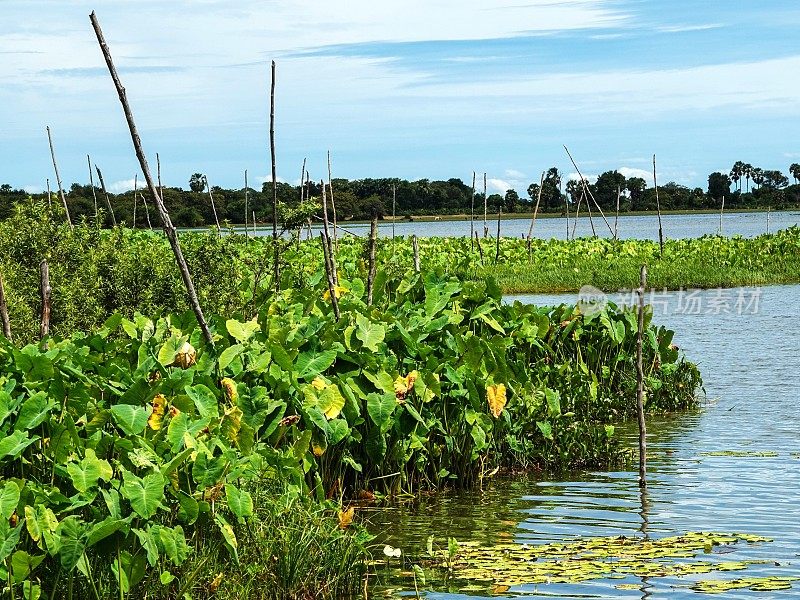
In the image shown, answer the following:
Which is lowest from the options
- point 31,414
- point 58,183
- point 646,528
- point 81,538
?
point 646,528

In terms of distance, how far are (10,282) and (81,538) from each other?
6.39 metres

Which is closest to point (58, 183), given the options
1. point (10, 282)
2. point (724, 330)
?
point (10, 282)

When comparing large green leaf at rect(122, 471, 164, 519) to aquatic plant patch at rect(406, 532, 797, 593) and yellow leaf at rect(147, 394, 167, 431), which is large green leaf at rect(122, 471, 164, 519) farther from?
aquatic plant patch at rect(406, 532, 797, 593)

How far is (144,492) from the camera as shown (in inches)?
166

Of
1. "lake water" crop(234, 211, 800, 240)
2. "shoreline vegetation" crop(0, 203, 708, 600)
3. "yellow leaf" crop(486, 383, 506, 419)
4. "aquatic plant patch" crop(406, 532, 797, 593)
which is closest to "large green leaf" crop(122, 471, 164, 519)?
"shoreline vegetation" crop(0, 203, 708, 600)

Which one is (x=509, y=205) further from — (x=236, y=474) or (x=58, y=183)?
(x=236, y=474)

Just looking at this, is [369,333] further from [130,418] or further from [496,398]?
[130,418]

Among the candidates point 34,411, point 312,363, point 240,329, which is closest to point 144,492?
point 34,411

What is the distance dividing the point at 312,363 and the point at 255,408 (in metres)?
0.61

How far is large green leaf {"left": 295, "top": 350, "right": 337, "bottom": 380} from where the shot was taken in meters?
6.08

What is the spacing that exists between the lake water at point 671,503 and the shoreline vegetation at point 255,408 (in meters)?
0.30

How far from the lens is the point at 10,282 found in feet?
32.7

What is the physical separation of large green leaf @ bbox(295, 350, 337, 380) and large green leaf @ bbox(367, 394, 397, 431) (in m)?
0.36

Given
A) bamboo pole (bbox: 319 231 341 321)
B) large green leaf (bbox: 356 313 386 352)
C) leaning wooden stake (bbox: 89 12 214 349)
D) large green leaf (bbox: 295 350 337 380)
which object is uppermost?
leaning wooden stake (bbox: 89 12 214 349)
